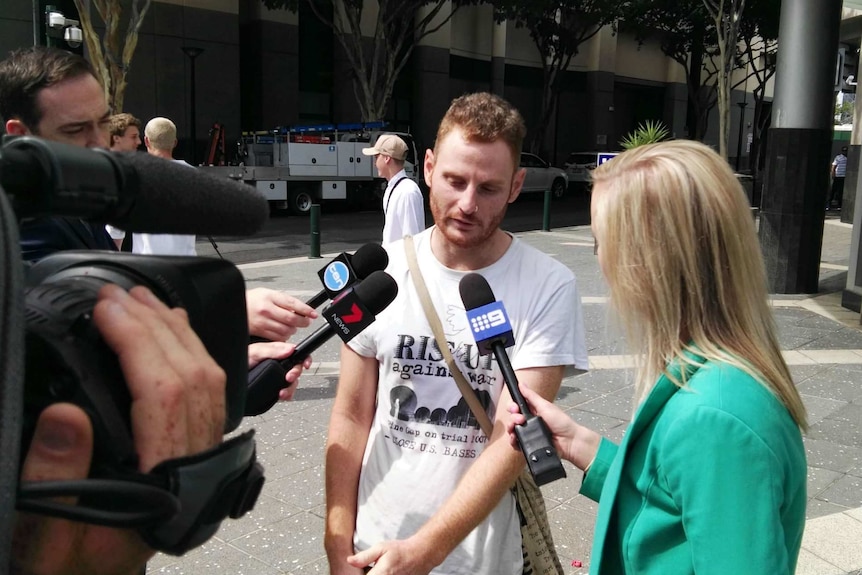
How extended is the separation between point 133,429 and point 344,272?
1094 millimetres

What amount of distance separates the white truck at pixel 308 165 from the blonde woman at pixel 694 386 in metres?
18.2

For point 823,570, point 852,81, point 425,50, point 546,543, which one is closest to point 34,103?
point 546,543

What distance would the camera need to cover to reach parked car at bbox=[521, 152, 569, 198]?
1054 inches

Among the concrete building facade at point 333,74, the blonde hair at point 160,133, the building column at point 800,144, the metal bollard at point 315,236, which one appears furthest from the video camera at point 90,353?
the concrete building facade at point 333,74

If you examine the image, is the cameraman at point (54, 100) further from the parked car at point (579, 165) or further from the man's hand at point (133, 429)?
the parked car at point (579, 165)

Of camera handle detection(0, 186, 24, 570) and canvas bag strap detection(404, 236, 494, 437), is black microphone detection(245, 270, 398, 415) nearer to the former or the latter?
canvas bag strap detection(404, 236, 494, 437)

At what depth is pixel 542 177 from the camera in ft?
89.3

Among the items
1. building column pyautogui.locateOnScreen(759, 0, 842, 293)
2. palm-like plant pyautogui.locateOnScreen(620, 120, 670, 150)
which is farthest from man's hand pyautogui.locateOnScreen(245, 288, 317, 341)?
building column pyautogui.locateOnScreen(759, 0, 842, 293)

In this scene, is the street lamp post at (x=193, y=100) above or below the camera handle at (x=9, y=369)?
above

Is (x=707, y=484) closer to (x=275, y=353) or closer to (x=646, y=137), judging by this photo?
(x=275, y=353)

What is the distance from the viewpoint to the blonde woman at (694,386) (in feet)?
4.38

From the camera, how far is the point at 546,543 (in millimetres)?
2092

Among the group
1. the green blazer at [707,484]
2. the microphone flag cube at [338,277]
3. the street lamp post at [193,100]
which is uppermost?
the street lamp post at [193,100]

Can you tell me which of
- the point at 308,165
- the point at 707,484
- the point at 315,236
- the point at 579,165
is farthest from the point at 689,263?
the point at 579,165
